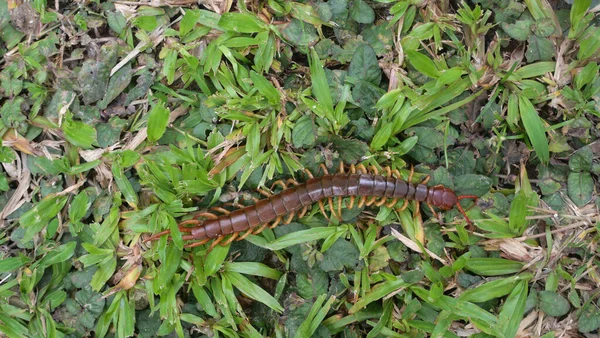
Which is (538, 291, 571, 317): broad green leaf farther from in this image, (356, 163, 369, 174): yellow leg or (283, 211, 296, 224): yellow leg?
(283, 211, 296, 224): yellow leg

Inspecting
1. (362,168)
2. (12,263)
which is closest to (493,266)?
(362,168)

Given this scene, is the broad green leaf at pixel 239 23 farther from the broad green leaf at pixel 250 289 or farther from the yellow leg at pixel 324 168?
the broad green leaf at pixel 250 289

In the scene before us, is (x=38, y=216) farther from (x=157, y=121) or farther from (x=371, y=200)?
(x=371, y=200)

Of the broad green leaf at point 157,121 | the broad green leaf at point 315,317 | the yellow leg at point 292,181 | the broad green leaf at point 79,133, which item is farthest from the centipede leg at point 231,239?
the broad green leaf at point 79,133

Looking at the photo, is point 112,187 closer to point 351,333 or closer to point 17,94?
point 17,94

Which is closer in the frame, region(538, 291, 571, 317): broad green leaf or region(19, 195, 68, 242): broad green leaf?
region(538, 291, 571, 317): broad green leaf

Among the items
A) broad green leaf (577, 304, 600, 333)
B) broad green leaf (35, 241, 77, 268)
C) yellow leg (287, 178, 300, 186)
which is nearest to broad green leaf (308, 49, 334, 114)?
yellow leg (287, 178, 300, 186)
